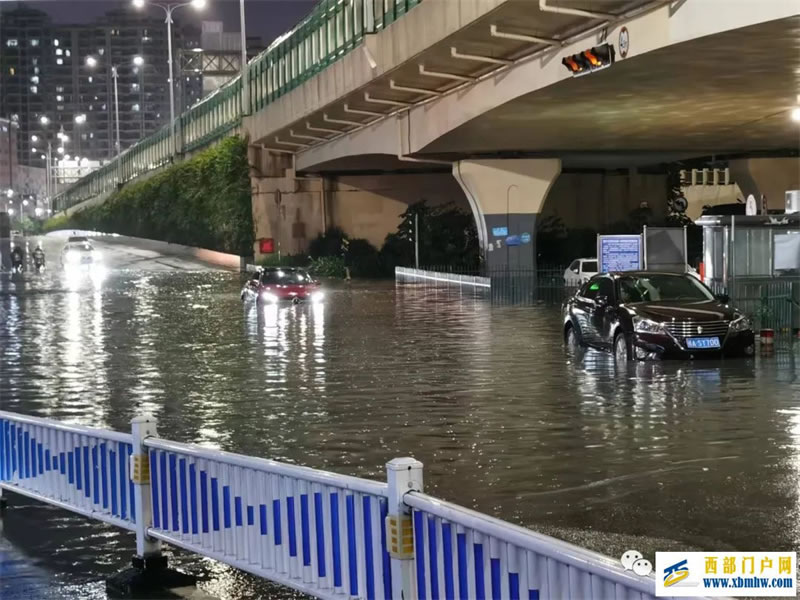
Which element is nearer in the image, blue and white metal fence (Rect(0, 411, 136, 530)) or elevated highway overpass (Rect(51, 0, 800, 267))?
blue and white metal fence (Rect(0, 411, 136, 530))

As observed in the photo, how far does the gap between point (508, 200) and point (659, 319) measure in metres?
29.5

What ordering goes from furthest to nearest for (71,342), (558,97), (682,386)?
(558,97)
(71,342)
(682,386)

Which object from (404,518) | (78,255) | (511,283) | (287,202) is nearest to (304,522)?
(404,518)

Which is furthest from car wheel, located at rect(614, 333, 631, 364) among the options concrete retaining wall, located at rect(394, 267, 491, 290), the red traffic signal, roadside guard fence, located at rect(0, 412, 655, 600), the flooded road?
concrete retaining wall, located at rect(394, 267, 491, 290)

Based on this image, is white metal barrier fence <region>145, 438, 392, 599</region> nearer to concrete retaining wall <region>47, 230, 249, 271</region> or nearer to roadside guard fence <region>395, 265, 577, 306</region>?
roadside guard fence <region>395, 265, 577, 306</region>

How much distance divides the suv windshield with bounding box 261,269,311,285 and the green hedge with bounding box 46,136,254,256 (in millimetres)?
28092

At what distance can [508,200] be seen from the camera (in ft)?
165

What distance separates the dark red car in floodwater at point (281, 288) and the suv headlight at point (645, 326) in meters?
20.8

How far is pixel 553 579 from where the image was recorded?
202 inches

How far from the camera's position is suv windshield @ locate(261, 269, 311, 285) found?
41.7 meters

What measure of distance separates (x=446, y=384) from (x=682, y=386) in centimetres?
319

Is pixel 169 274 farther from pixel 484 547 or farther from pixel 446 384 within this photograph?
pixel 484 547

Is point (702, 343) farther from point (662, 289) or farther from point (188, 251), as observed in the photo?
point (188, 251)

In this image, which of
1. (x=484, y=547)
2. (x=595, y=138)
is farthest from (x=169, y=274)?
(x=484, y=547)
